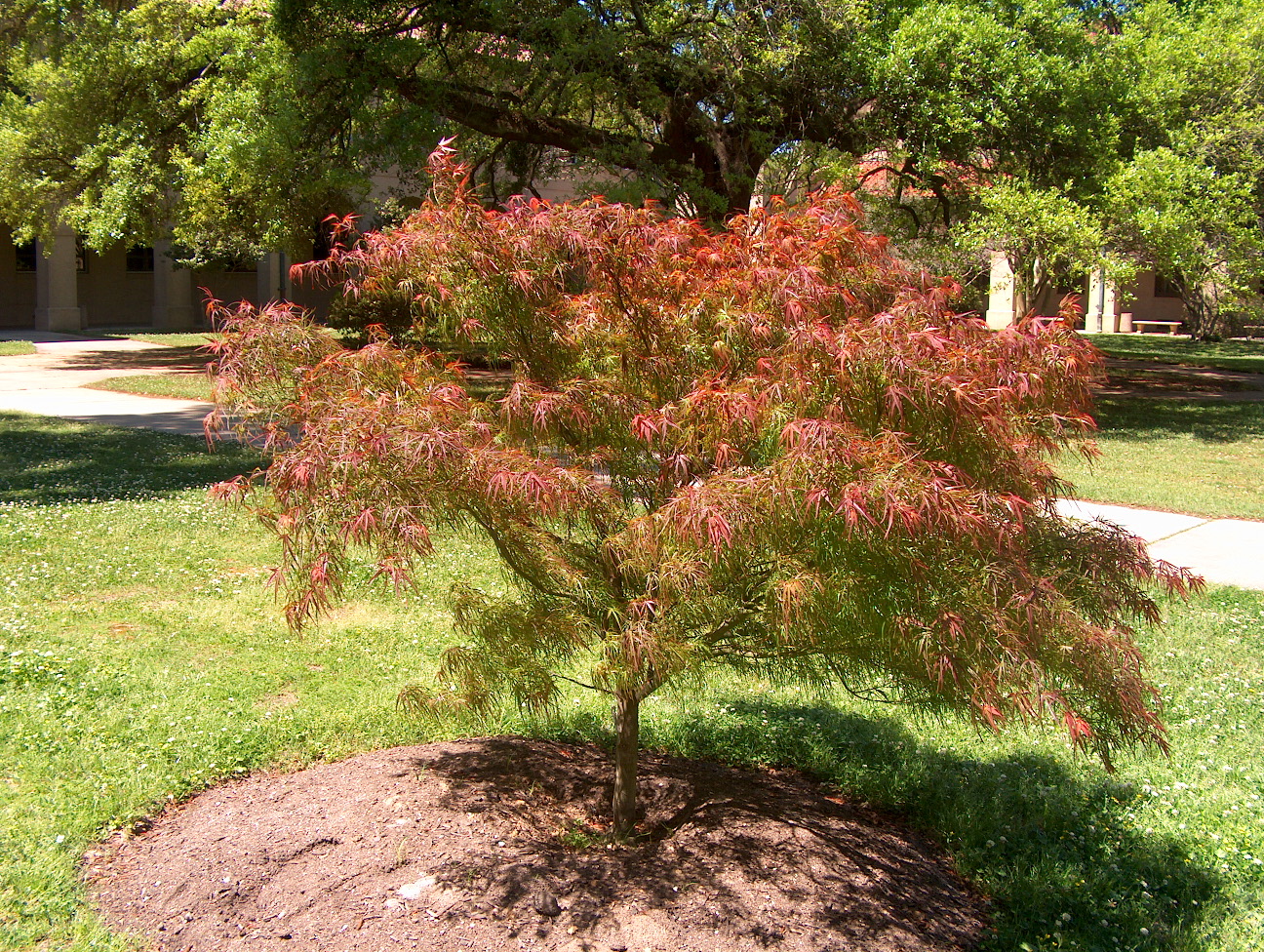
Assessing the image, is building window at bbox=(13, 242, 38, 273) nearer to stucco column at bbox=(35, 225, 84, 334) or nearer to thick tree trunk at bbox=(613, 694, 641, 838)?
stucco column at bbox=(35, 225, 84, 334)

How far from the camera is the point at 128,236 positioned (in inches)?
736

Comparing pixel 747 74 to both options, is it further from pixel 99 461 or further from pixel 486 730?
pixel 486 730

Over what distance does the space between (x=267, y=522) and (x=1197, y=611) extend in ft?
20.6

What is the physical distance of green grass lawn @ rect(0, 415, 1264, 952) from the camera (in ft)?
12.7

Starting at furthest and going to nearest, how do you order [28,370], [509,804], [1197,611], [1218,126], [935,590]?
[28,370], [1218,126], [1197,611], [509,804], [935,590]

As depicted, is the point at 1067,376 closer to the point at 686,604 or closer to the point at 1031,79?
the point at 686,604

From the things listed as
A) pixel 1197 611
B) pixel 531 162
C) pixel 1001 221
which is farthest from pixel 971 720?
pixel 531 162

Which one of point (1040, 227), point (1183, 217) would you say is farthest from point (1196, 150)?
point (1040, 227)

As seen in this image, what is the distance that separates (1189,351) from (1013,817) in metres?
31.4

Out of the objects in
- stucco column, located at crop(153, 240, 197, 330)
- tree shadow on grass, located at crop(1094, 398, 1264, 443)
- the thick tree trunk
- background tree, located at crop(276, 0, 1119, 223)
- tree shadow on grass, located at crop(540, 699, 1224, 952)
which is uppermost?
background tree, located at crop(276, 0, 1119, 223)

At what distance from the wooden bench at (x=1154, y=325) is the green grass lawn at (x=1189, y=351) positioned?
9.95 feet

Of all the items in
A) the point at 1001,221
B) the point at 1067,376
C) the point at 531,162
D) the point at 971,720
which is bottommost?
the point at 971,720

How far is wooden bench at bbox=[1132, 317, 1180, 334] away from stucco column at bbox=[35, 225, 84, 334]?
37.3 meters

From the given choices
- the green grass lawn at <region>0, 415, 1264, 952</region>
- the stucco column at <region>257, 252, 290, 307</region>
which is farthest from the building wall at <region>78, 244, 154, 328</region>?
the green grass lawn at <region>0, 415, 1264, 952</region>
